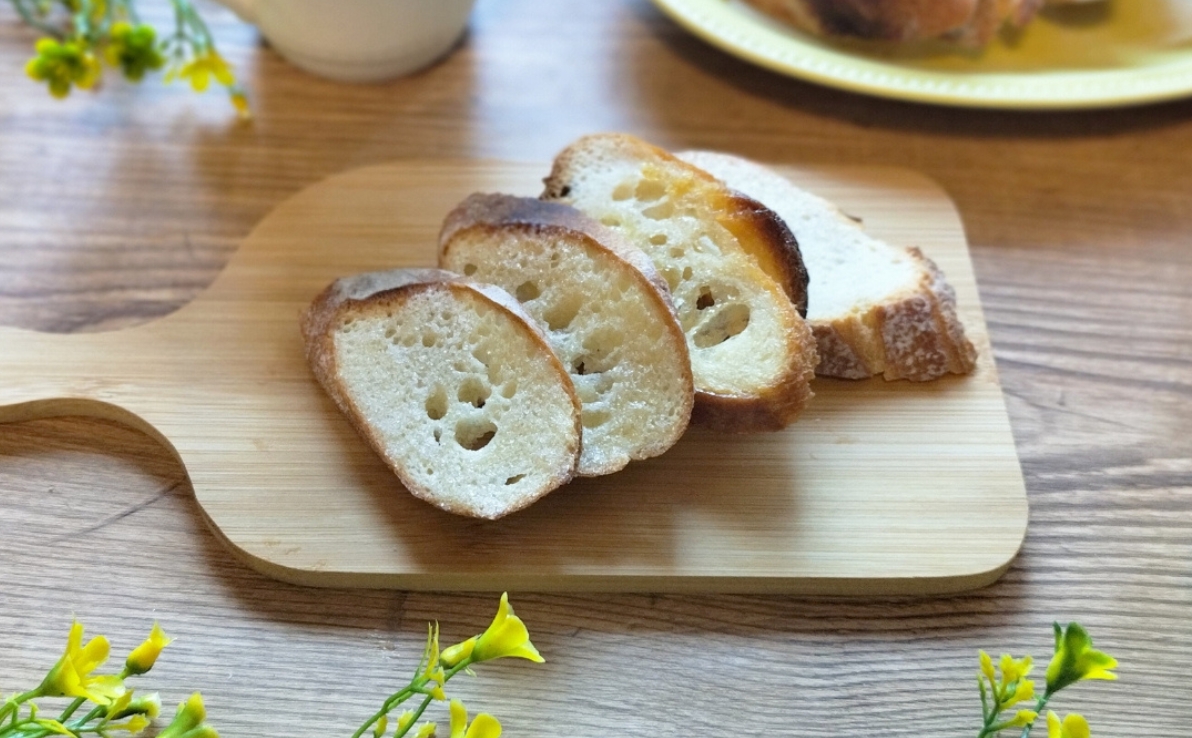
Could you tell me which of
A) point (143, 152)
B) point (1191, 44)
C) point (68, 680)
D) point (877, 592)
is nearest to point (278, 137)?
point (143, 152)

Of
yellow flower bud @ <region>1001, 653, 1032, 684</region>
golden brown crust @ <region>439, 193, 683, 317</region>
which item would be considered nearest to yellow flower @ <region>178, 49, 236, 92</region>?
golden brown crust @ <region>439, 193, 683, 317</region>

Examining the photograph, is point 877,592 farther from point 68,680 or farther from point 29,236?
point 29,236

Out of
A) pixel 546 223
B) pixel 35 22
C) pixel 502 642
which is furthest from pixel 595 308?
pixel 35 22

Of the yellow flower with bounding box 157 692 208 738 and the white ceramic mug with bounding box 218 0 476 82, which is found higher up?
the white ceramic mug with bounding box 218 0 476 82

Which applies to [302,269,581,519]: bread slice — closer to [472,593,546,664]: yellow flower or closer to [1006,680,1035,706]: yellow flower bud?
[472,593,546,664]: yellow flower

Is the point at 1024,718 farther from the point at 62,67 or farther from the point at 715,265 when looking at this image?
the point at 62,67
